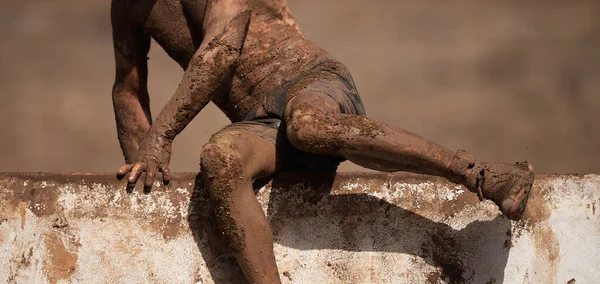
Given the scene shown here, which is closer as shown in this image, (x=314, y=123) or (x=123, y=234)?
(x=314, y=123)

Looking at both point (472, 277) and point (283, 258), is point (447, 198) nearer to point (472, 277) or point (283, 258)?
point (472, 277)

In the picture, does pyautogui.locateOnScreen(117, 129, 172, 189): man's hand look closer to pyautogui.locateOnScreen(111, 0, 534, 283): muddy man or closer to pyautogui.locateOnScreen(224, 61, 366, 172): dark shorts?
pyautogui.locateOnScreen(111, 0, 534, 283): muddy man

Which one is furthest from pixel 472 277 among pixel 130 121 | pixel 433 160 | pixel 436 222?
pixel 130 121

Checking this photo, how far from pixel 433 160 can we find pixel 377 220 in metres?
0.32

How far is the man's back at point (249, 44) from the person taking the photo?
132 inches

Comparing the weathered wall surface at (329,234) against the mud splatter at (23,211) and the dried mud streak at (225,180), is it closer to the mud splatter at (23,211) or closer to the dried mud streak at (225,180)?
Result: the mud splatter at (23,211)

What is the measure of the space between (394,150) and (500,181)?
293 millimetres

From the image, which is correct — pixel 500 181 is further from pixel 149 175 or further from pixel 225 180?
pixel 149 175

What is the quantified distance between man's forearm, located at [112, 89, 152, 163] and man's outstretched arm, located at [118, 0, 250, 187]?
39 centimetres

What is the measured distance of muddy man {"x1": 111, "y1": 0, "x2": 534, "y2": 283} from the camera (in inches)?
112

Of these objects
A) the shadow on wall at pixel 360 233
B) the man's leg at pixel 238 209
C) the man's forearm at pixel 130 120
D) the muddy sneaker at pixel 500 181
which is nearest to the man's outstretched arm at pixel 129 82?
the man's forearm at pixel 130 120

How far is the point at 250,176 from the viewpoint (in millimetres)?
2930

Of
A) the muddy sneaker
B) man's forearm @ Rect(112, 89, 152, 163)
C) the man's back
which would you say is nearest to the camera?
the muddy sneaker

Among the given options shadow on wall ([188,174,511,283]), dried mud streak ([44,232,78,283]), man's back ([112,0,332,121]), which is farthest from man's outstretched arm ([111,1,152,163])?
shadow on wall ([188,174,511,283])
